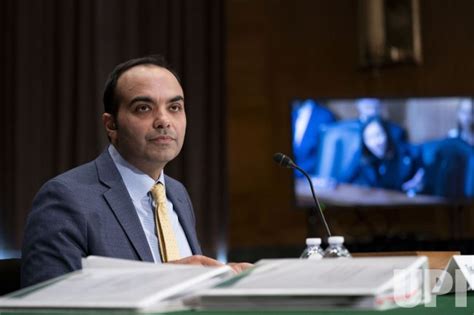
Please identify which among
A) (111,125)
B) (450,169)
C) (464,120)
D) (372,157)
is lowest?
(450,169)

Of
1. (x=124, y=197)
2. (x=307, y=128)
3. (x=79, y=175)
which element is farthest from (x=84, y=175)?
(x=307, y=128)

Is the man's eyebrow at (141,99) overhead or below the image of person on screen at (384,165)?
overhead

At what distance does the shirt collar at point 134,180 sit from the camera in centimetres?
263

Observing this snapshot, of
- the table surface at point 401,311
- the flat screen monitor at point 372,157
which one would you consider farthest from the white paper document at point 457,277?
the flat screen monitor at point 372,157

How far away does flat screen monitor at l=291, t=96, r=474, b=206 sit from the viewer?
6.34 metres

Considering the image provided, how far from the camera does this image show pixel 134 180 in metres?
2.64

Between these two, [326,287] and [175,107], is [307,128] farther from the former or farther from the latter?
[326,287]

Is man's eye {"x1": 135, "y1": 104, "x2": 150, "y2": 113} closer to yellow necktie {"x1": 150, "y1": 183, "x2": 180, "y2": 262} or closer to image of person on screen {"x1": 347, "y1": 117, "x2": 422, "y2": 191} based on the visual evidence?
yellow necktie {"x1": 150, "y1": 183, "x2": 180, "y2": 262}

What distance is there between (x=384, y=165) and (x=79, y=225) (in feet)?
14.1

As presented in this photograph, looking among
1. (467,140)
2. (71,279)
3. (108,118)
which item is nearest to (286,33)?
(467,140)

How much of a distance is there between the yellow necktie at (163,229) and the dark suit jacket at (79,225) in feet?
0.35

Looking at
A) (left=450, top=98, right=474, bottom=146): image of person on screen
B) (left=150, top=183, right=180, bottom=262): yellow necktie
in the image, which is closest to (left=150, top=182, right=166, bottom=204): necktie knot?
(left=150, top=183, right=180, bottom=262): yellow necktie

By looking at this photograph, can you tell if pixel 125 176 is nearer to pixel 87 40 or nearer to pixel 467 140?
pixel 87 40

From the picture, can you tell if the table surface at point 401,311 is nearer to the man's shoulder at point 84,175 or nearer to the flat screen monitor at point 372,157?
the man's shoulder at point 84,175
